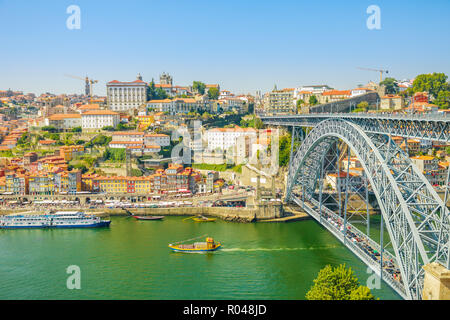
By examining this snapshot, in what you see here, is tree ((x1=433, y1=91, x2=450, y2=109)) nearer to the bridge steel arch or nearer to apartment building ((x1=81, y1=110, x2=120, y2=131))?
the bridge steel arch

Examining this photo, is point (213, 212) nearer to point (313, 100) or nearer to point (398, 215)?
point (398, 215)

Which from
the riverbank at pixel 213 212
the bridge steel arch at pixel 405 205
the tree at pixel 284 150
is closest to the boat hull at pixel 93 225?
the riverbank at pixel 213 212

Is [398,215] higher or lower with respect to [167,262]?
higher

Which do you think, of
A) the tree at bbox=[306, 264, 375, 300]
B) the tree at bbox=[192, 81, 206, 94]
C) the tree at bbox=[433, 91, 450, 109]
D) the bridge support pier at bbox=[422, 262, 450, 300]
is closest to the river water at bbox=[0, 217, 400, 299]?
the tree at bbox=[306, 264, 375, 300]

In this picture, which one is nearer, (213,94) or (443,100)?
(443,100)

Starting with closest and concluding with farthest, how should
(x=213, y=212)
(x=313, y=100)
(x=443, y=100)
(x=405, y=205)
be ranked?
1. (x=405, y=205)
2. (x=213, y=212)
3. (x=443, y=100)
4. (x=313, y=100)

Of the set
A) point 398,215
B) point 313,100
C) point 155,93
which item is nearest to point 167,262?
point 398,215
